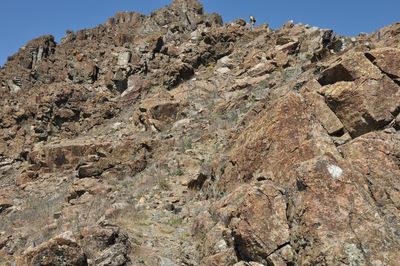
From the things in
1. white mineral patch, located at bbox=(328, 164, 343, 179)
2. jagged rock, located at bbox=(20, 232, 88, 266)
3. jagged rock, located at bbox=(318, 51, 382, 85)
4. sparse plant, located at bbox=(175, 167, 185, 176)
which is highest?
jagged rock, located at bbox=(318, 51, 382, 85)

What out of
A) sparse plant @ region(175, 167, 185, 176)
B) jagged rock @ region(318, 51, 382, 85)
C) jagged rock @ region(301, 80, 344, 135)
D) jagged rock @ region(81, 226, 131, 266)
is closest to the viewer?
jagged rock @ region(81, 226, 131, 266)

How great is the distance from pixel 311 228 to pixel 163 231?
12.0 feet

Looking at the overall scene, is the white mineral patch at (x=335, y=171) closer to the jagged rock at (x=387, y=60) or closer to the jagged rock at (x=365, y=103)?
the jagged rock at (x=365, y=103)

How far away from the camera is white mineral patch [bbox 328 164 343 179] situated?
22.1ft

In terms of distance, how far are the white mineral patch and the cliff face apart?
21 mm

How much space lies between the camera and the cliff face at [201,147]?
675 cm

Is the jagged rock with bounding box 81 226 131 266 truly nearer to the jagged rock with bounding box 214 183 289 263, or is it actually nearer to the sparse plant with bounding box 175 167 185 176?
the jagged rock with bounding box 214 183 289 263

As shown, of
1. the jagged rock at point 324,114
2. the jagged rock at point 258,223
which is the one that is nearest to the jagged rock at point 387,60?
the jagged rock at point 324,114

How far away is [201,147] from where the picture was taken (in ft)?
42.5

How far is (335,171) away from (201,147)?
6467 millimetres

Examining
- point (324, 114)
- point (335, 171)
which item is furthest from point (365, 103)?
point (335, 171)

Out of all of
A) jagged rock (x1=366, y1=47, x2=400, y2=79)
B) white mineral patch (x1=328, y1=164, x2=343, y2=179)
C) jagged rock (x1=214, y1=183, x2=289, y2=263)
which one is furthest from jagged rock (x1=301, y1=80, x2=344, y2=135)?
jagged rock (x1=214, y1=183, x2=289, y2=263)

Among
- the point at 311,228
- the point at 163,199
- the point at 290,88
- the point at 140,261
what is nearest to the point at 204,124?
the point at 290,88

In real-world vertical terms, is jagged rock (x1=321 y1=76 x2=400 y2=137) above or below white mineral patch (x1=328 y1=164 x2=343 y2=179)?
above
